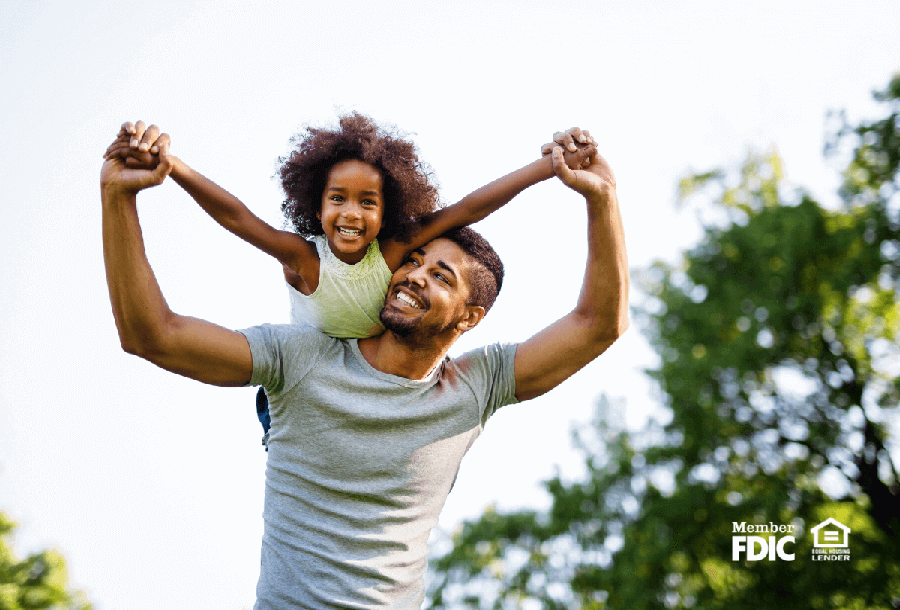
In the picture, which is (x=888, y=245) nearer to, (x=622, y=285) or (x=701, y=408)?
(x=701, y=408)

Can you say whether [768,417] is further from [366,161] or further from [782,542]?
[366,161]

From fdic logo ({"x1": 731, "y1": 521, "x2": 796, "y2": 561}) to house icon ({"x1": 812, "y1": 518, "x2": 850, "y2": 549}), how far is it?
1.12ft

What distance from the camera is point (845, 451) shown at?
45.2 ft

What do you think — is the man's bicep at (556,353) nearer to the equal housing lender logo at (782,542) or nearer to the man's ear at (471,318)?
the man's ear at (471,318)

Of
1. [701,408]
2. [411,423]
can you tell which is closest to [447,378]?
[411,423]

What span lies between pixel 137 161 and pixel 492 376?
4.34 ft

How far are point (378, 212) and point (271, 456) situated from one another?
897 mm

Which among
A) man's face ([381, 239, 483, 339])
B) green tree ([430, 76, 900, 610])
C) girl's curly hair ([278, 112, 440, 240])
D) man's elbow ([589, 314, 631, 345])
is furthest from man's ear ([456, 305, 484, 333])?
green tree ([430, 76, 900, 610])

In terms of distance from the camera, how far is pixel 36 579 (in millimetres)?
16891

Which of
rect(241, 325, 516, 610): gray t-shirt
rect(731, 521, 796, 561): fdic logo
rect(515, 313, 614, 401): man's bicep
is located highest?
rect(731, 521, 796, 561): fdic logo

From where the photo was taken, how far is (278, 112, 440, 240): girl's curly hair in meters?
3.09

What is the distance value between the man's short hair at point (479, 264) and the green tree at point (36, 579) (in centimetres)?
1646

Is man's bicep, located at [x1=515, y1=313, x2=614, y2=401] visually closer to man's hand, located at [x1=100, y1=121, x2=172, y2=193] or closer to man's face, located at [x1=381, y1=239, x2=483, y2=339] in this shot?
Answer: man's face, located at [x1=381, y1=239, x2=483, y2=339]

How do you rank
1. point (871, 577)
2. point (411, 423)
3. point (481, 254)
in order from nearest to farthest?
point (411, 423)
point (481, 254)
point (871, 577)
